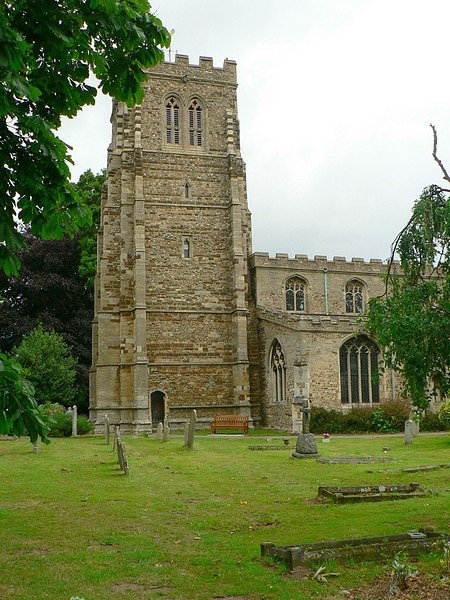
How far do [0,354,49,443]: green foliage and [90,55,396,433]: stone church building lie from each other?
2478cm

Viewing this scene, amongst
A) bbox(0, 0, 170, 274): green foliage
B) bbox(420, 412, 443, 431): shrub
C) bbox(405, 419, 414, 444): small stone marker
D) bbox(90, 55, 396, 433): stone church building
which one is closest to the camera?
bbox(0, 0, 170, 274): green foliage

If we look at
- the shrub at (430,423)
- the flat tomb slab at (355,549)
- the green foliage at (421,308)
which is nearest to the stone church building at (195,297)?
the shrub at (430,423)

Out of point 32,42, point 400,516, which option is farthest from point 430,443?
point 32,42

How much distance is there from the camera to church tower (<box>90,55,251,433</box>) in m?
32.0

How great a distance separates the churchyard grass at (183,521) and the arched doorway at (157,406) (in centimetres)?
1386

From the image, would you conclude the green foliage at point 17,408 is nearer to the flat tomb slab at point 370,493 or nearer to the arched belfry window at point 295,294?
the flat tomb slab at point 370,493

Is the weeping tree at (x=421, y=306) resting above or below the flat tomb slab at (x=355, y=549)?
above

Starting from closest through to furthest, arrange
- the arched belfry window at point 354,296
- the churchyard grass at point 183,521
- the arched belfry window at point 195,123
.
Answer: the churchyard grass at point 183,521
the arched belfry window at point 195,123
the arched belfry window at point 354,296

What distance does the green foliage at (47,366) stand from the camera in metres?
31.9

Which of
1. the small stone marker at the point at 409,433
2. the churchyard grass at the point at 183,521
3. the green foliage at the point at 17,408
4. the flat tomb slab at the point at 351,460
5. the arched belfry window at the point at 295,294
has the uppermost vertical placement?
the arched belfry window at the point at 295,294

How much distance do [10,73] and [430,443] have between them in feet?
65.8

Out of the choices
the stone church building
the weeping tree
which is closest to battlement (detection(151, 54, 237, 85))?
the stone church building

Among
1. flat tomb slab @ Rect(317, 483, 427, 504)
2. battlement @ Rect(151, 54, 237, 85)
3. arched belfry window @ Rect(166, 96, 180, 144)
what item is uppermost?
battlement @ Rect(151, 54, 237, 85)

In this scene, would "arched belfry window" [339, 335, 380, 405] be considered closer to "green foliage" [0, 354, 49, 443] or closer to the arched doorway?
the arched doorway
